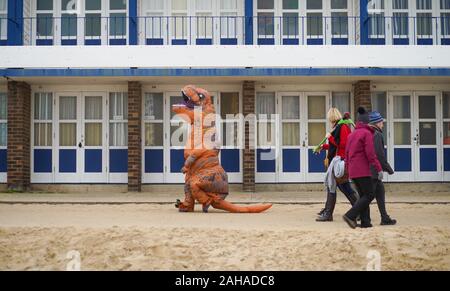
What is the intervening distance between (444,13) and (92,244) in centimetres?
1503

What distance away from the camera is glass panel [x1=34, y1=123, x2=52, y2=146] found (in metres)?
18.1

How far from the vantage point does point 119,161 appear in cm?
1800

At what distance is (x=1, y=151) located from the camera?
59.1ft

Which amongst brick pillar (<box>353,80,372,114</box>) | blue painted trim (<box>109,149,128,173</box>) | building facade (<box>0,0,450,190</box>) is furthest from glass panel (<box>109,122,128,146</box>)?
brick pillar (<box>353,80,372,114</box>)

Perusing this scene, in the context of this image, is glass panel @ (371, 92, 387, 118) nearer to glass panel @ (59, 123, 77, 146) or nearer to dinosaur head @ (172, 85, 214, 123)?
dinosaur head @ (172, 85, 214, 123)

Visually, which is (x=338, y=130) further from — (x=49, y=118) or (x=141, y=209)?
(x=49, y=118)

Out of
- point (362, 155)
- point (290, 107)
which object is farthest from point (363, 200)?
point (290, 107)

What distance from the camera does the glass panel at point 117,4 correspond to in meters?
18.6

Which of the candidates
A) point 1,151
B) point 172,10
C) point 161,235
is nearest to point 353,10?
point 172,10

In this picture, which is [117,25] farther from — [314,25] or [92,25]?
[314,25]

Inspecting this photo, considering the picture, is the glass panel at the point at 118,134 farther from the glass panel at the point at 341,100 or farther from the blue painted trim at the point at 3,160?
the glass panel at the point at 341,100

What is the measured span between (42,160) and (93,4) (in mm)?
5062

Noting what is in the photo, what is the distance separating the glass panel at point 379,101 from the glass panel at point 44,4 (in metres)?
10.3

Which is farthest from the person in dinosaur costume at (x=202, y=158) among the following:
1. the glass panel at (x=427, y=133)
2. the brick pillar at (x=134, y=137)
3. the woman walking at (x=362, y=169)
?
the glass panel at (x=427, y=133)
